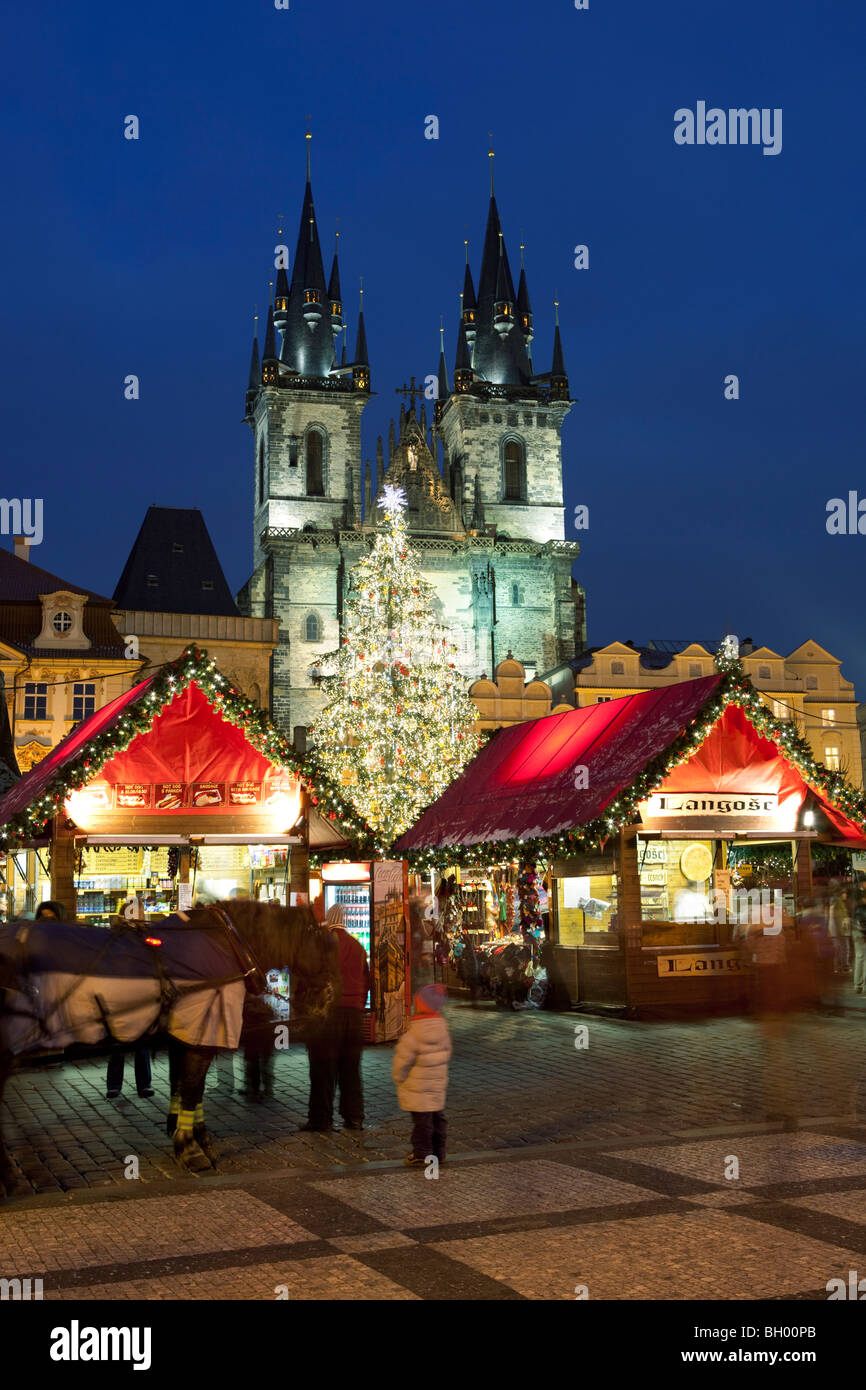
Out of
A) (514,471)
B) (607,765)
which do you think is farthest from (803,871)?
Result: (514,471)

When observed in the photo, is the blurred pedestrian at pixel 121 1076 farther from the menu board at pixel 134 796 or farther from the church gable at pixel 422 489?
the church gable at pixel 422 489

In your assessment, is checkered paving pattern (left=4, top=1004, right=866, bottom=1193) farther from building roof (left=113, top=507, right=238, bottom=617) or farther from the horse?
building roof (left=113, top=507, right=238, bottom=617)

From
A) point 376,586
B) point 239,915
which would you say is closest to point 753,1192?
point 239,915

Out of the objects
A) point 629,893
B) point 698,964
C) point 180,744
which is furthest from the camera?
point 698,964

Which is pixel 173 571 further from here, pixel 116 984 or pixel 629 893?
pixel 116 984

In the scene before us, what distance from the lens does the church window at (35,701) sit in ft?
152

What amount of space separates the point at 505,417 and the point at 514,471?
328cm

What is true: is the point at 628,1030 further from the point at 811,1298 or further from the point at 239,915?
the point at 811,1298

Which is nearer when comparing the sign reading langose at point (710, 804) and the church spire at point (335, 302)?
the sign reading langose at point (710, 804)

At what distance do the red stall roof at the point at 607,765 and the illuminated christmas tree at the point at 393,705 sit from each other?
48.6 ft

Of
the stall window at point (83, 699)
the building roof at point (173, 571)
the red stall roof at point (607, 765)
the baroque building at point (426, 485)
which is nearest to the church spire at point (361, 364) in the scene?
the baroque building at point (426, 485)

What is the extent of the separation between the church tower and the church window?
106 ft

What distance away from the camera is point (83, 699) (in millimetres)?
47000

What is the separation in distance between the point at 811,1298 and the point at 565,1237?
145 centimetres
